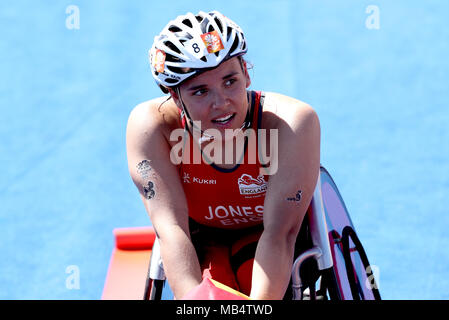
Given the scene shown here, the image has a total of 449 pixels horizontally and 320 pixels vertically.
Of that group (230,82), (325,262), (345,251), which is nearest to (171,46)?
(230,82)

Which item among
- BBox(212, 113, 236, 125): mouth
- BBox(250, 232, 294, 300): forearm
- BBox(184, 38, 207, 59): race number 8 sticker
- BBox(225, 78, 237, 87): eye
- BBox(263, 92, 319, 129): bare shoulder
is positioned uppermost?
BBox(184, 38, 207, 59): race number 8 sticker

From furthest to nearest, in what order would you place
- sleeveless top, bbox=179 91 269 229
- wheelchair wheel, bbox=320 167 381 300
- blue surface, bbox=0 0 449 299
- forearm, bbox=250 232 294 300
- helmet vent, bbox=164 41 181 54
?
1. blue surface, bbox=0 0 449 299
2. wheelchair wheel, bbox=320 167 381 300
3. sleeveless top, bbox=179 91 269 229
4. helmet vent, bbox=164 41 181 54
5. forearm, bbox=250 232 294 300

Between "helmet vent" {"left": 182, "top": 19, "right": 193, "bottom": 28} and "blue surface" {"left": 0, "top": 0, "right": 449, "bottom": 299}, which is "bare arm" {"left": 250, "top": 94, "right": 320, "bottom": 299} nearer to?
"helmet vent" {"left": 182, "top": 19, "right": 193, "bottom": 28}

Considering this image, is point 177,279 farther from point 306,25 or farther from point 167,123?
point 306,25

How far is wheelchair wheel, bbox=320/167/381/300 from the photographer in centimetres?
274

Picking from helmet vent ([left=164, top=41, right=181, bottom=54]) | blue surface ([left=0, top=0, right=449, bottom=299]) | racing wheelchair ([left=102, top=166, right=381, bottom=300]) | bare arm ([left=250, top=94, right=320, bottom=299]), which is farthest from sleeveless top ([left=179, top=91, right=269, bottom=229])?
blue surface ([left=0, top=0, right=449, bottom=299])

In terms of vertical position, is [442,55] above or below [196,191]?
above

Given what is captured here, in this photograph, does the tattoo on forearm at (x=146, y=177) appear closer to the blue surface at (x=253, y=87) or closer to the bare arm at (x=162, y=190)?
the bare arm at (x=162, y=190)

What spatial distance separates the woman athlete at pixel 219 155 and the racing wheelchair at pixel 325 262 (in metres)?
0.15

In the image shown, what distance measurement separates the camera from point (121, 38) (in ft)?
20.1

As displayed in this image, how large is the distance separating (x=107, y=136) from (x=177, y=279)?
308cm
